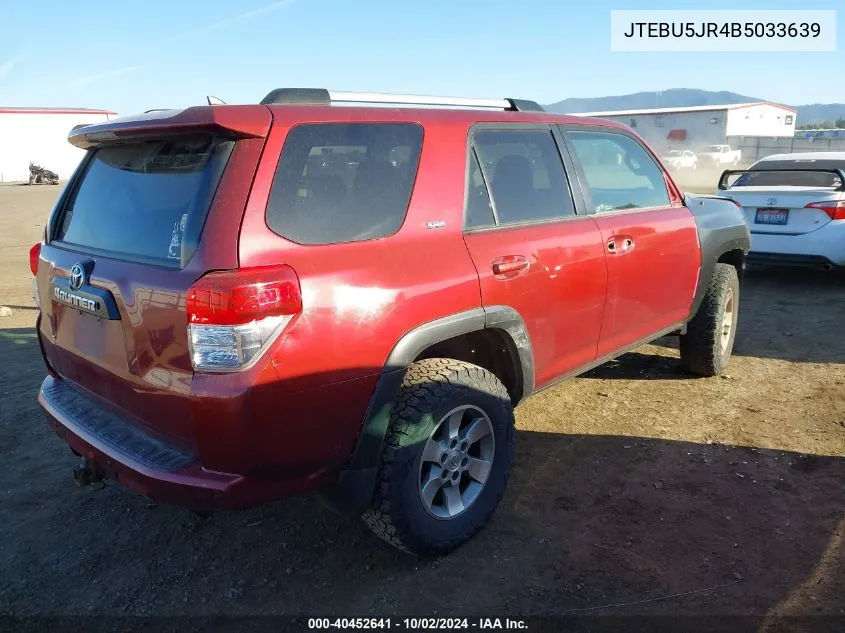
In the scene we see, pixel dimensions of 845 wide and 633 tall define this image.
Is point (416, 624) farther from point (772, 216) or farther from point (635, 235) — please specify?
point (772, 216)

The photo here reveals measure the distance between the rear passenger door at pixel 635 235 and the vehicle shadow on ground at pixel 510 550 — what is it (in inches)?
32.8

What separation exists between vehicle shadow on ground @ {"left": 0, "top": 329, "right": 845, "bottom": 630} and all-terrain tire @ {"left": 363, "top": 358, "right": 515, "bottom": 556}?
0.15 meters

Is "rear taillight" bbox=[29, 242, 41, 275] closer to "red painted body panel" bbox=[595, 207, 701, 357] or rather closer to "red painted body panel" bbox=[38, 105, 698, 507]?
"red painted body panel" bbox=[38, 105, 698, 507]

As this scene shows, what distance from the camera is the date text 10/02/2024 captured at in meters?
2.39

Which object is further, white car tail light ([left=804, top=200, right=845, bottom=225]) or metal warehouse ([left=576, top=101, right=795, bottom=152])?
metal warehouse ([left=576, top=101, right=795, bottom=152])

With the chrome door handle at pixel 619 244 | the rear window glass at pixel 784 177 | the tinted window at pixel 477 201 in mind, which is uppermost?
the tinted window at pixel 477 201

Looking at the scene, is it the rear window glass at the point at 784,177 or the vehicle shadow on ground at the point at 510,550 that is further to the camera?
the rear window glass at the point at 784,177

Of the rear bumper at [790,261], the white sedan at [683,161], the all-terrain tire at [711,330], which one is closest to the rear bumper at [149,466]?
the all-terrain tire at [711,330]

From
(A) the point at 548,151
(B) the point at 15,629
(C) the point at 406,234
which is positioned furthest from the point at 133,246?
(A) the point at 548,151

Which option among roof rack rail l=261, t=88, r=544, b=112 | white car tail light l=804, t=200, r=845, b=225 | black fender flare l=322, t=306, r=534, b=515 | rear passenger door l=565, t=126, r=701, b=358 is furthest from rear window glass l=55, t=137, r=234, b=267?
white car tail light l=804, t=200, r=845, b=225

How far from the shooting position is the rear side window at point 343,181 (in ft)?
7.34

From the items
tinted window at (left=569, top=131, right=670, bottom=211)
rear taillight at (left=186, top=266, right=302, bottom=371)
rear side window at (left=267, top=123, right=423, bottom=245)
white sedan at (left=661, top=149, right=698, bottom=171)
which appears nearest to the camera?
rear taillight at (left=186, top=266, right=302, bottom=371)

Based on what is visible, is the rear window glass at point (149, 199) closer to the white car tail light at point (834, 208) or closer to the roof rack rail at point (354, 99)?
the roof rack rail at point (354, 99)

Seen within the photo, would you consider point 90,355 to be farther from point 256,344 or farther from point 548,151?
point 548,151
